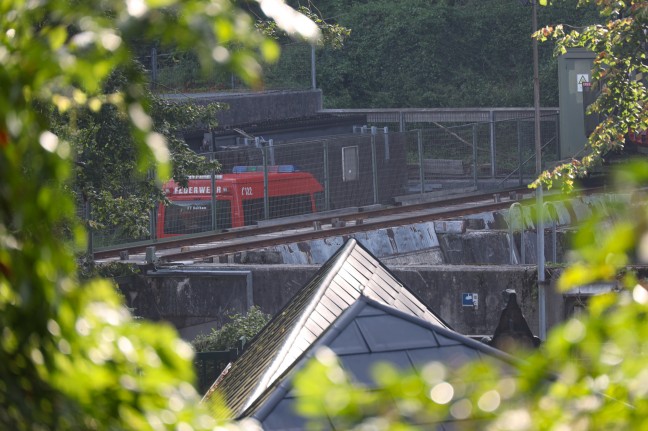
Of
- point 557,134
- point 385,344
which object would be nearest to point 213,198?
point 557,134

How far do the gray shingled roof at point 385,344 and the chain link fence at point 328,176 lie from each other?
1263 cm

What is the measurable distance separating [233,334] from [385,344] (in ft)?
23.9

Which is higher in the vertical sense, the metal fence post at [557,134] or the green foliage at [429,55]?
the green foliage at [429,55]

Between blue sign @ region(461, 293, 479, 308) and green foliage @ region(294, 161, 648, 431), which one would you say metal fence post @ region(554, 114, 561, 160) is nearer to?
blue sign @ region(461, 293, 479, 308)

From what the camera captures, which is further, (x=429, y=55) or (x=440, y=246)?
(x=429, y=55)

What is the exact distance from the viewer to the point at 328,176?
24.2 m

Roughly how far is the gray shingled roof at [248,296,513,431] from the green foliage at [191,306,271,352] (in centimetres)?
678

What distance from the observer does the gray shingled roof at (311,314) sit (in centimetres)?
707

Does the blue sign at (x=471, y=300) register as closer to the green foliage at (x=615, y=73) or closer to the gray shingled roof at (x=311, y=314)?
the green foliage at (x=615, y=73)

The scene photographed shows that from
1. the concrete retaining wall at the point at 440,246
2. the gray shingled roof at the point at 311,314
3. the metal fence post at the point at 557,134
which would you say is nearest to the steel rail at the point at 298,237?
the concrete retaining wall at the point at 440,246

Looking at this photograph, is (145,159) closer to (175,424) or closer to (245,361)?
(175,424)

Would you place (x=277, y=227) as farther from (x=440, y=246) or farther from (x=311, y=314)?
(x=311, y=314)

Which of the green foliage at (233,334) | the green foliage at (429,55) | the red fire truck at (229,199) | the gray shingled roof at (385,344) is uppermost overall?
the green foliage at (429,55)

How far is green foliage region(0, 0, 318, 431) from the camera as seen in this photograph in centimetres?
218
